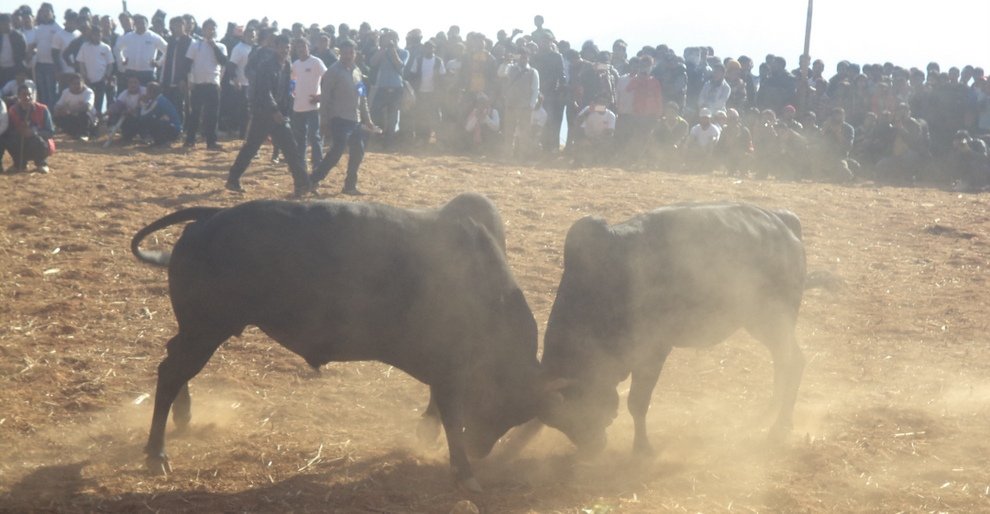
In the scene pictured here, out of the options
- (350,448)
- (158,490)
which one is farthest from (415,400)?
(158,490)

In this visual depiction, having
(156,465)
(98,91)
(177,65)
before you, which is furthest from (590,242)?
(98,91)

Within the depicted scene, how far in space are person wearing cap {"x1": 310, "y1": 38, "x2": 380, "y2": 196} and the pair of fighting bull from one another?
319 inches

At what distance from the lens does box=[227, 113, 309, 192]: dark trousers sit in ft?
46.0

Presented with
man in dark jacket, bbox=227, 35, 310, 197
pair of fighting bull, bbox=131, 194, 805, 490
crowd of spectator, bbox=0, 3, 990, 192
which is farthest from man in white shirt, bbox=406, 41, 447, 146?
pair of fighting bull, bbox=131, 194, 805, 490

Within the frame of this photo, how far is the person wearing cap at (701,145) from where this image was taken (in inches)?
785

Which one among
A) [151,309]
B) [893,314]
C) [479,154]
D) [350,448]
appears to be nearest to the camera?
[350,448]

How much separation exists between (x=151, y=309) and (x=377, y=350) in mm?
3672

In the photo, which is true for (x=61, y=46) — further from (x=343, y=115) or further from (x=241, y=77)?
(x=343, y=115)

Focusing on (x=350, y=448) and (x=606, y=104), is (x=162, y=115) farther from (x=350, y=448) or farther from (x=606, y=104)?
(x=350, y=448)

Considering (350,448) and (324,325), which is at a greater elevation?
(324,325)

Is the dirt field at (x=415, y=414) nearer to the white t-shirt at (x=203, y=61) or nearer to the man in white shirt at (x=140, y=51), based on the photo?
the white t-shirt at (x=203, y=61)

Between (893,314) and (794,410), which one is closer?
(794,410)

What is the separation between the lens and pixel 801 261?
7.30 m

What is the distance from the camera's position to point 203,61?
17359mm
